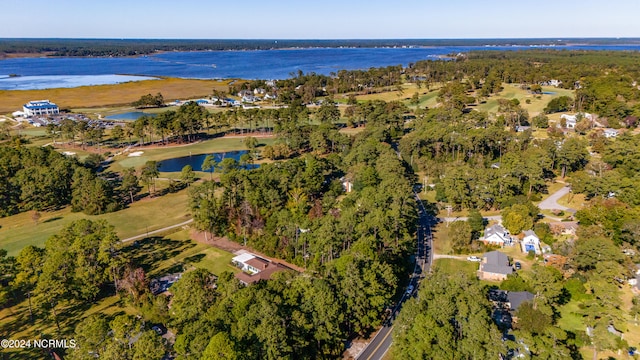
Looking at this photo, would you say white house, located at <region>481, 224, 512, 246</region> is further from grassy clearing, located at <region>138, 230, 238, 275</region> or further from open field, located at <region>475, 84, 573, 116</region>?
open field, located at <region>475, 84, 573, 116</region>

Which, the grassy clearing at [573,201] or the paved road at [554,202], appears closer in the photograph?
the paved road at [554,202]

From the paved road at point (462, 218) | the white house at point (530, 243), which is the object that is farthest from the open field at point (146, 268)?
the white house at point (530, 243)

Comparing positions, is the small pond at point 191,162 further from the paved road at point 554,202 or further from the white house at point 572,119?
the white house at point 572,119

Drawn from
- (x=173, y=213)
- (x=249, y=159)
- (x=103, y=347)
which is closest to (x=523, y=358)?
(x=103, y=347)

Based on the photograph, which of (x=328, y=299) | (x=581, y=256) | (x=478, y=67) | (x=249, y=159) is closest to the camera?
(x=328, y=299)

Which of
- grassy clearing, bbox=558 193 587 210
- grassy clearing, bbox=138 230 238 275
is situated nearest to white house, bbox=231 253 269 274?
grassy clearing, bbox=138 230 238 275

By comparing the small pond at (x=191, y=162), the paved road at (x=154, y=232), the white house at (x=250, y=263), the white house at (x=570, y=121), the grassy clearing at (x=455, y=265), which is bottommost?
the grassy clearing at (x=455, y=265)

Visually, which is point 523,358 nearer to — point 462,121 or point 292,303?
point 292,303
